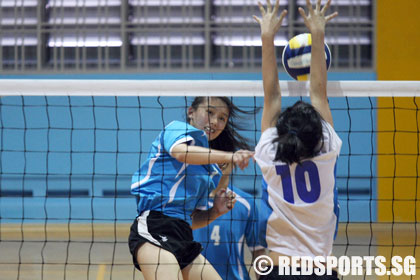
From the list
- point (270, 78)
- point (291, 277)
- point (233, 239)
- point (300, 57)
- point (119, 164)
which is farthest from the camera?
point (119, 164)

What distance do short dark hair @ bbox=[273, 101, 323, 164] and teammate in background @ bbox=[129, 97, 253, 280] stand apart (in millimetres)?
446

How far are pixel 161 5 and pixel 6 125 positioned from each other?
295cm

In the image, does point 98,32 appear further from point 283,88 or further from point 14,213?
point 283,88

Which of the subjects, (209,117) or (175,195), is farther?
(209,117)

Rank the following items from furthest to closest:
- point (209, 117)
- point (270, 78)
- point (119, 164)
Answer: point (119, 164), point (209, 117), point (270, 78)

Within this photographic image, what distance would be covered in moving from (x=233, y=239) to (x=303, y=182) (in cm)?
159

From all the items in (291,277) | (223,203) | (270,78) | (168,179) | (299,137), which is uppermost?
(270,78)

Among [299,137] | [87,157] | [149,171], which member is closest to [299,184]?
[299,137]

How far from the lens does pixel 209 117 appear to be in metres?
3.06

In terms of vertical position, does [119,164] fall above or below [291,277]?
below

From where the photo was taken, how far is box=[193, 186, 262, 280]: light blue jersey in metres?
3.54

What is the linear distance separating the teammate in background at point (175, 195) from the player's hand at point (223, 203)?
93mm

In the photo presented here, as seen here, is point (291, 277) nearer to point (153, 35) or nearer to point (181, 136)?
point (181, 136)

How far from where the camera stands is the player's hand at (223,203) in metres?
3.12
